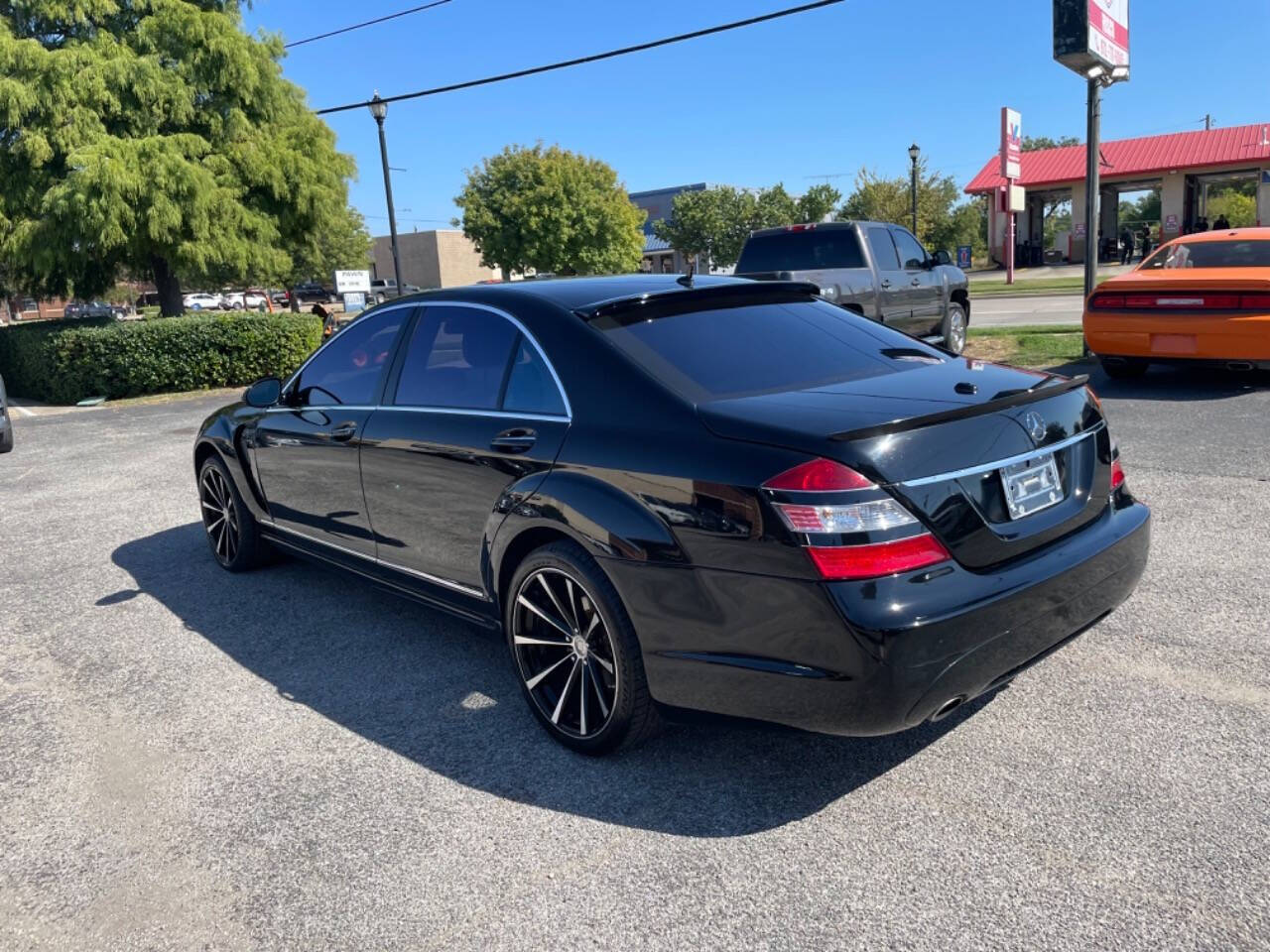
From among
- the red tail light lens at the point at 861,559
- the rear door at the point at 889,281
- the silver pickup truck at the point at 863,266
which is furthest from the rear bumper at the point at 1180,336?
the red tail light lens at the point at 861,559

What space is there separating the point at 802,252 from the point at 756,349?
8721 millimetres

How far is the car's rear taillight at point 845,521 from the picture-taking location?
8.99 ft

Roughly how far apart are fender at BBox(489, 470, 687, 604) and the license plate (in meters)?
1.02

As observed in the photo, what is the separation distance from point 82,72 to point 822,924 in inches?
760

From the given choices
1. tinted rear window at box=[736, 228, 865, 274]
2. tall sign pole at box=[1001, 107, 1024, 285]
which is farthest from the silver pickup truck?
tall sign pole at box=[1001, 107, 1024, 285]

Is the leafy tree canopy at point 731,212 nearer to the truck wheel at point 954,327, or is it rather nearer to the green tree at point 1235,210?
the green tree at point 1235,210

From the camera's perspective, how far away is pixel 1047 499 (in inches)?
126

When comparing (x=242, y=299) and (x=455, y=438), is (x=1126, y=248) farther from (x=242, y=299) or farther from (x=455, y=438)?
(x=242, y=299)

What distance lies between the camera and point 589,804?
3.20m

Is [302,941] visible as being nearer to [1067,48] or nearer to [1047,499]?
[1047,499]

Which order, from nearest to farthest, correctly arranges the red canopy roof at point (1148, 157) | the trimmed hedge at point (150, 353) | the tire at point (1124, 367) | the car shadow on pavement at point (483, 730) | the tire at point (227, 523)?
the car shadow on pavement at point (483, 730)
the tire at point (227, 523)
the tire at point (1124, 367)
the trimmed hedge at point (150, 353)
the red canopy roof at point (1148, 157)

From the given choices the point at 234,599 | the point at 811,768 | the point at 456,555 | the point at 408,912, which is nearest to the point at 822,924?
the point at 811,768

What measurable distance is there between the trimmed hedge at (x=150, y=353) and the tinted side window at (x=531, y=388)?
15223 millimetres

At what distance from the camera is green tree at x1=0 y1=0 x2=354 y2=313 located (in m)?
16.8
